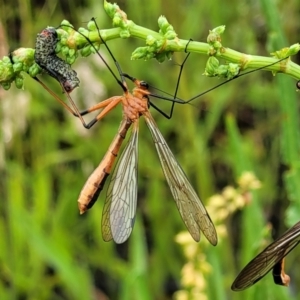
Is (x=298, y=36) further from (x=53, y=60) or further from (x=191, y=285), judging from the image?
(x=53, y=60)

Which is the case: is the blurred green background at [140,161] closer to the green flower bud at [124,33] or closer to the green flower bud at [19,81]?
the green flower bud at [19,81]

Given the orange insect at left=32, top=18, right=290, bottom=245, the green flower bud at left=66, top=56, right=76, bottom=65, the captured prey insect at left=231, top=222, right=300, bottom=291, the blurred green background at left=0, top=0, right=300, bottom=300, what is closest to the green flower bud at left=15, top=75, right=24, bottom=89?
the green flower bud at left=66, top=56, right=76, bottom=65

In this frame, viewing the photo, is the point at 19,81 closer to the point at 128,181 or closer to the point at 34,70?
the point at 34,70

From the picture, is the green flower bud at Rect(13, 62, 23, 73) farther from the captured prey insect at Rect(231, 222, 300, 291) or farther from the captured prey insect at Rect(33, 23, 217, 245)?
the captured prey insect at Rect(231, 222, 300, 291)

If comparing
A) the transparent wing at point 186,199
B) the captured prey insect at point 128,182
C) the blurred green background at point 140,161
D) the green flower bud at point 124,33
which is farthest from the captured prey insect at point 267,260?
the blurred green background at point 140,161

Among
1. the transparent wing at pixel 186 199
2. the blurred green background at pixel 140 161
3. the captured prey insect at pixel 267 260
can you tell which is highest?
the blurred green background at pixel 140 161

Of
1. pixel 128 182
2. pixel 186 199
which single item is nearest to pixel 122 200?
pixel 128 182

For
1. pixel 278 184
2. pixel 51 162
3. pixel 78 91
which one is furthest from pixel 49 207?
pixel 278 184
